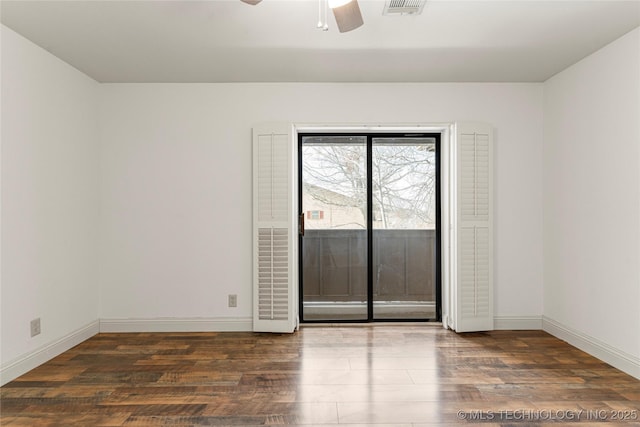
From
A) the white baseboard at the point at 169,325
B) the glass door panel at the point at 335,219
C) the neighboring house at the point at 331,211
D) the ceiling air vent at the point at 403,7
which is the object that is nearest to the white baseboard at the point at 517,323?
the glass door panel at the point at 335,219

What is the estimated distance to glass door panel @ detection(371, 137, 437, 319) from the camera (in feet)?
15.1

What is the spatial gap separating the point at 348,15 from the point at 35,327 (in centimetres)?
310

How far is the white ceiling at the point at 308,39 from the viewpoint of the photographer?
276 cm

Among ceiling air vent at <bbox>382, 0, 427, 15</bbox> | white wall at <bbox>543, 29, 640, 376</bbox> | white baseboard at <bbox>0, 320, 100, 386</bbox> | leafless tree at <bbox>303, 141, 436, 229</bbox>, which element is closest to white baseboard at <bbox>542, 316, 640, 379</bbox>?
white wall at <bbox>543, 29, 640, 376</bbox>

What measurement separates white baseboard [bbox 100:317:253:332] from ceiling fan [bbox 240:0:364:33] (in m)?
3.02

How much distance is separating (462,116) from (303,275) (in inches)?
88.2

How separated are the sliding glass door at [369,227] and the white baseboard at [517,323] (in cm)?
62

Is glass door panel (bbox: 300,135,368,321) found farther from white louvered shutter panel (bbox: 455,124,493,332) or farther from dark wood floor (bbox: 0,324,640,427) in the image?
white louvered shutter panel (bbox: 455,124,493,332)

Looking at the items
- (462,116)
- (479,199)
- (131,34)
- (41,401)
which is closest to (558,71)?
(462,116)

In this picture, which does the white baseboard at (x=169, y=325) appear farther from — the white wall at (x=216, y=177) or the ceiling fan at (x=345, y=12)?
the ceiling fan at (x=345, y=12)

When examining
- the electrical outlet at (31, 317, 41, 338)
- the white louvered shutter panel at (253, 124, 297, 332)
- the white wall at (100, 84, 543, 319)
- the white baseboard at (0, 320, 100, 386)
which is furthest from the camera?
the white wall at (100, 84, 543, 319)

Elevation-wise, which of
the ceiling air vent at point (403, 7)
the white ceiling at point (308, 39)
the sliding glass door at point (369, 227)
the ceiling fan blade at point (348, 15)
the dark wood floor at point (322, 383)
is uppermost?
the white ceiling at point (308, 39)

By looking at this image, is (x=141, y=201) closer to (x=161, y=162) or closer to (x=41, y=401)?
(x=161, y=162)

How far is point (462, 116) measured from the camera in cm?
435
